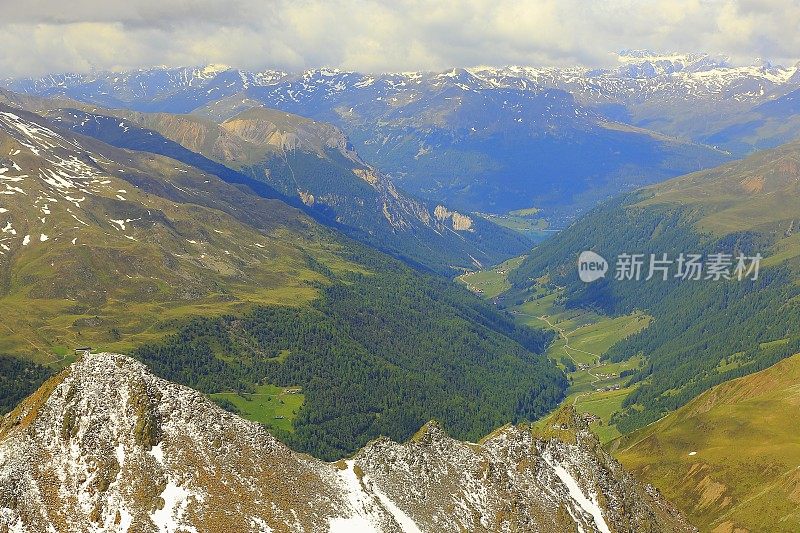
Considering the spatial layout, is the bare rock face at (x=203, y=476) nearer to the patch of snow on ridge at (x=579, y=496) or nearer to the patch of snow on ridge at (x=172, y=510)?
the patch of snow on ridge at (x=172, y=510)

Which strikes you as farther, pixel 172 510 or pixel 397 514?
pixel 397 514

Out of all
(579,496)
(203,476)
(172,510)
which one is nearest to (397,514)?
(203,476)

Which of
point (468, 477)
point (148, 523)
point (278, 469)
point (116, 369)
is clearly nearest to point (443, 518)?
point (468, 477)

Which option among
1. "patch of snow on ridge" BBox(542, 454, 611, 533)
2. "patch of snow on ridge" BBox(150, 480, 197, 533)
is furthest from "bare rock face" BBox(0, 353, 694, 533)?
"patch of snow on ridge" BBox(542, 454, 611, 533)

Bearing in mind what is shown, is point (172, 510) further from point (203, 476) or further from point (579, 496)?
point (579, 496)

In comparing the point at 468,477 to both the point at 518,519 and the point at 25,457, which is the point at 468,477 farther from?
the point at 25,457

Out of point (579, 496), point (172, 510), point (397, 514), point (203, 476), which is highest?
point (203, 476)
